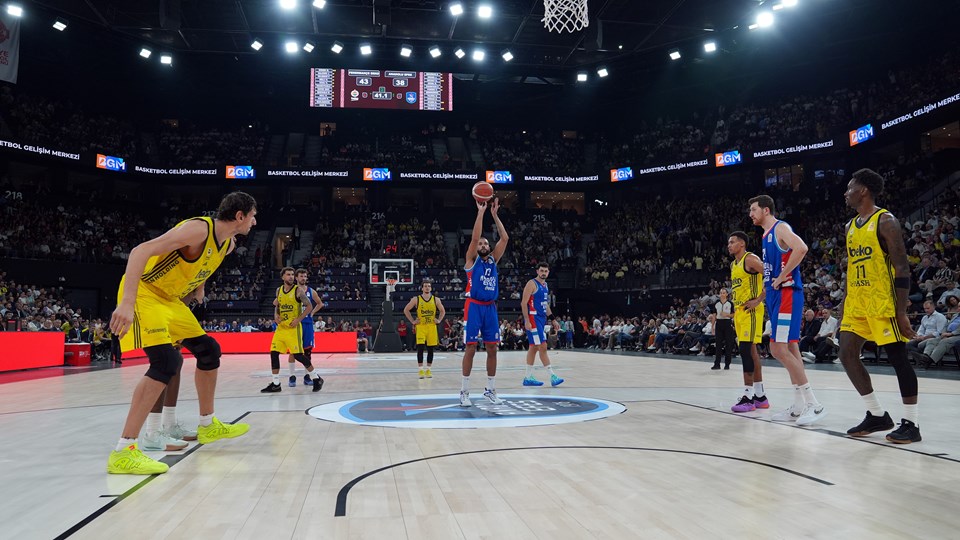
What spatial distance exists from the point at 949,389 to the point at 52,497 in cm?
928

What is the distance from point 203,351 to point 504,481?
2.51 meters

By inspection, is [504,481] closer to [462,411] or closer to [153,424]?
[153,424]

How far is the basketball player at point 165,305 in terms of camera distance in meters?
3.54

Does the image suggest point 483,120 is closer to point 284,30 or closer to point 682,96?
point 682,96

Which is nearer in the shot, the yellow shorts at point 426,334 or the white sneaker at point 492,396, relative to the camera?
the white sneaker at point 492,396

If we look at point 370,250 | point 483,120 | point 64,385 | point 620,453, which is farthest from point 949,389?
point 483,120

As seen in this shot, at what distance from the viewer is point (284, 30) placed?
2302cm

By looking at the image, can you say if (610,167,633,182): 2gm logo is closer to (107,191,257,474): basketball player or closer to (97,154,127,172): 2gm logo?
(97,154,127,172): 2gm logo

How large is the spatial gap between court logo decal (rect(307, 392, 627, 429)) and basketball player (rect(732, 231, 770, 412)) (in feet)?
4.41

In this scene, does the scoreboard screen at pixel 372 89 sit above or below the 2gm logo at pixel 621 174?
above

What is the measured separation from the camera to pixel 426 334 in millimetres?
11664

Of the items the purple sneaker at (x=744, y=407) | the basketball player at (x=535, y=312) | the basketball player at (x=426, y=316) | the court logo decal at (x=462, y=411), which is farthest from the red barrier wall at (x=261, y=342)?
the purple sneaker at (x=744, y=407)

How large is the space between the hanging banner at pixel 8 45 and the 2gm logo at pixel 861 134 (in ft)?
102

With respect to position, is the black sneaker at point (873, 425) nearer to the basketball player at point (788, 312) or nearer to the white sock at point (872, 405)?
the white sock at point (872, 405)
